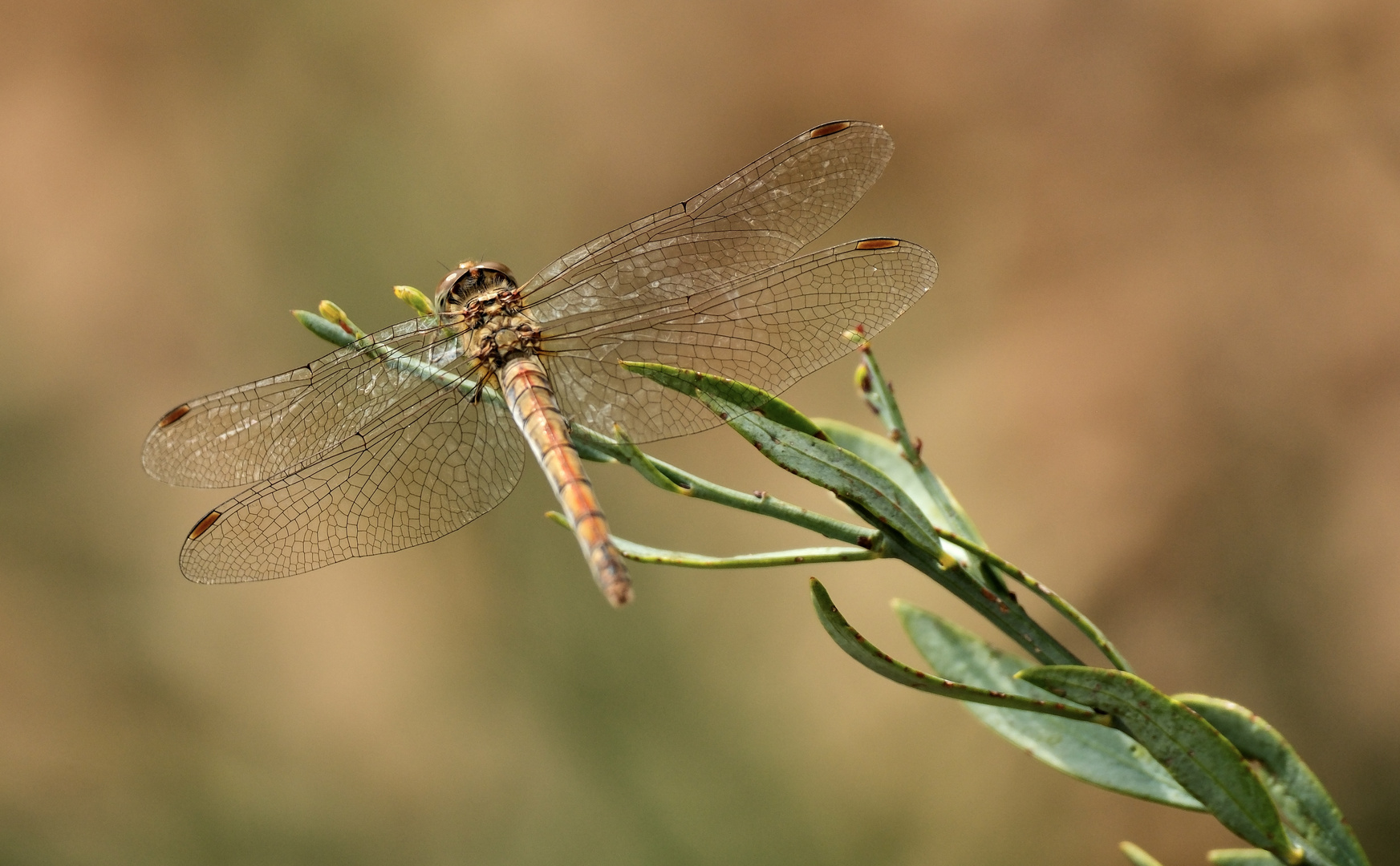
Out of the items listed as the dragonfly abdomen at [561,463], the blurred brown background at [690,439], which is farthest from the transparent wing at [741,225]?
the blurred brown background at [690,439]

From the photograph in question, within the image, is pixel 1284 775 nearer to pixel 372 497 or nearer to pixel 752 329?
pixel 752 329

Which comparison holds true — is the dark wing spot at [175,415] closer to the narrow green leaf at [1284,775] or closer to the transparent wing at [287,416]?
the transparent wing at [287,416]

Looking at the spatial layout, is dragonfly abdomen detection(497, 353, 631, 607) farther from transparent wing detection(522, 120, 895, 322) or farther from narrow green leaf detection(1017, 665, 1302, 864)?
narrow green leaf detection(1017, 665, 1302, 864)

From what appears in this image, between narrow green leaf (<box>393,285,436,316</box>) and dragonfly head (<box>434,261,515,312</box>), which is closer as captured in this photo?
narrow green leaf (<box>393,285,436,316</box>)

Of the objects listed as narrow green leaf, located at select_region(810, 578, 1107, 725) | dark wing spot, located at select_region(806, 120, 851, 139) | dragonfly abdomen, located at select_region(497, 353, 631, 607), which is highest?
dark wing spot, located at select_region(806, 120, 851, 139)

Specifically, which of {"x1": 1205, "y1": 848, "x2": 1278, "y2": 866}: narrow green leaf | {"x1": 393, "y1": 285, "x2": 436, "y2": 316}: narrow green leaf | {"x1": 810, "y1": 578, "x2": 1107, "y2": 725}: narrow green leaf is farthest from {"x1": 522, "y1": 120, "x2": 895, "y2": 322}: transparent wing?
{"x1": 1205, "y1": 848, "x2": 1278, "y2": 866}: narrow green leaf

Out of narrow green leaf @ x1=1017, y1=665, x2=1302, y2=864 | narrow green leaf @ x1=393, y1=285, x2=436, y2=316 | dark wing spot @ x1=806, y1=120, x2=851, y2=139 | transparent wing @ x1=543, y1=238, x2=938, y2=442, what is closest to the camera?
narrow green leaf @ x1=1017, y1=665, x2=1302, y2=864

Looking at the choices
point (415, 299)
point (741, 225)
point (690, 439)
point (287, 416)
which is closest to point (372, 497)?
point (287, 416)

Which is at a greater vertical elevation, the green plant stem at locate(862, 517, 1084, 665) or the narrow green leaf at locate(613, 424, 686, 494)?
the narrow green leaf at locate(613, 424, 686, 494)

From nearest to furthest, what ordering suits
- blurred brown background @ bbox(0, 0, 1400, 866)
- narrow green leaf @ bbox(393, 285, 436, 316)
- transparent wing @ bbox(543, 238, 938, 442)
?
narrow green leaf @ bbox(393, 285, 436, 316) → transparent wing @ bbox(543, 238, 938, 442) → blurred brown background @ bbox(0, 0, 1400, 866)
